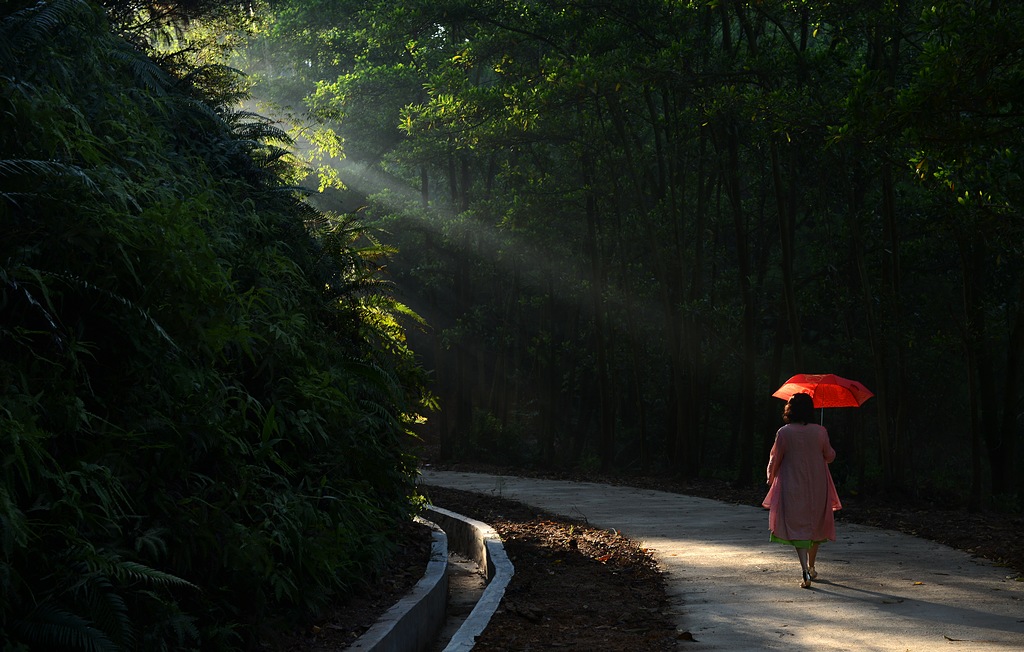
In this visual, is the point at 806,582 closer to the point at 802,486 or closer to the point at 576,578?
the point at 802,486

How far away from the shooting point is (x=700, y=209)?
24.8 metres

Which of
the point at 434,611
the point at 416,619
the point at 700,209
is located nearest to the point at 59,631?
the point at 416,619

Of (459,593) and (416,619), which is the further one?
(459,593)

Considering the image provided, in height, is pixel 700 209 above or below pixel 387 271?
above

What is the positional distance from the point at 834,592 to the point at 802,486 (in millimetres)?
1263

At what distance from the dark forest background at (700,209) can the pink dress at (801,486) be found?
314cm

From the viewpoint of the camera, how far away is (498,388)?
133 feet

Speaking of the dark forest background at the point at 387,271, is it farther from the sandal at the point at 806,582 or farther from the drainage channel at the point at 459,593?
the sandal at the point at 806,582

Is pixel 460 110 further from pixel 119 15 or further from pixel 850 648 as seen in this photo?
pixel 850 648

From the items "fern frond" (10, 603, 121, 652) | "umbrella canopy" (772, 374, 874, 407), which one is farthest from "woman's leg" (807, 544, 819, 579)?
"fern frond" (10, 603, 121, 652)

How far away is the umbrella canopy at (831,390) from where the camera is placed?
47.1 ft

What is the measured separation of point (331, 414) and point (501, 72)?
52.8 ft

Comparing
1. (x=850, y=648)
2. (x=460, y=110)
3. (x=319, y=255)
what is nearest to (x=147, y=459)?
(x=850, y=648)

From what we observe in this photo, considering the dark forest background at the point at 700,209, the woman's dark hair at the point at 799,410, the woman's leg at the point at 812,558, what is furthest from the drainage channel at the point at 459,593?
the dark forest background at the point at 700,209
